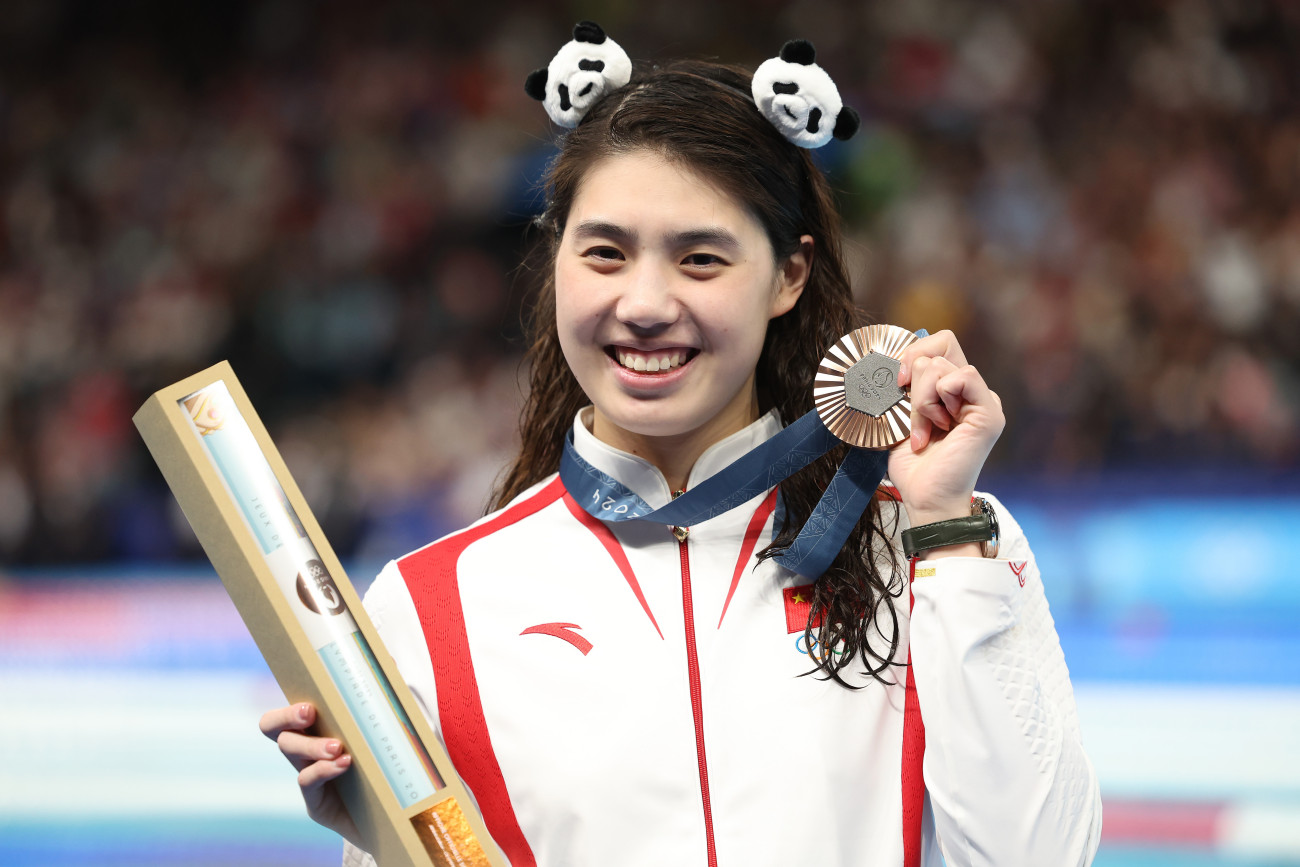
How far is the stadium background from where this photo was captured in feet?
13.3

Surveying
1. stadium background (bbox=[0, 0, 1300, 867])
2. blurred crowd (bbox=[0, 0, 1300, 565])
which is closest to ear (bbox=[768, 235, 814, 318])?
stadium background (bbox=[0, 0, 1300, 867])

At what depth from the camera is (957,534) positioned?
57.5 inches

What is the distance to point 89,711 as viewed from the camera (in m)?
4.26

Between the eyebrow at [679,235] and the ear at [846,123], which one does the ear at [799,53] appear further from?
the eyebrow at [679,235]

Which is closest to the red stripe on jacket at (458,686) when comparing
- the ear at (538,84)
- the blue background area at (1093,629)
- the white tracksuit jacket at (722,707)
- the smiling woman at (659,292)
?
the white tracksuit jacket at (722,707)

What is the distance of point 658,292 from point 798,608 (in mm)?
446

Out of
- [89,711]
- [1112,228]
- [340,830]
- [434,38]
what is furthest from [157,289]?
[340,830]

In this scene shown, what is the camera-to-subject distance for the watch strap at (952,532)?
57.4 inches

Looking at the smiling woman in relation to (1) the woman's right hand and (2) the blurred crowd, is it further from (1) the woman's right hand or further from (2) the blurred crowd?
(2) the blurred crowd

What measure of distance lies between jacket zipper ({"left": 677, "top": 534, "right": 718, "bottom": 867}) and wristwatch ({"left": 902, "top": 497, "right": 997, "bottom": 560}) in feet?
1.00

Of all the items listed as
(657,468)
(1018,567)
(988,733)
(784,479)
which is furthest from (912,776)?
(657,468)

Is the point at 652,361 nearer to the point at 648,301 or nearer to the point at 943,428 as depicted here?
the point at 648,301

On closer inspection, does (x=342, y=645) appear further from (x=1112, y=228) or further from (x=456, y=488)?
(x=1112, y=228)

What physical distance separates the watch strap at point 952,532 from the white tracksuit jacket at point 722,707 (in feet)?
0.09
